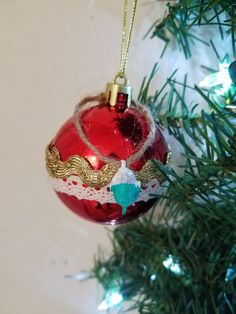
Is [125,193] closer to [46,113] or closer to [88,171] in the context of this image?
[88,171]

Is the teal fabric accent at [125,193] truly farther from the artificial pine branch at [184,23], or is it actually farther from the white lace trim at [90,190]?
the artificial pine branch at [184,23]

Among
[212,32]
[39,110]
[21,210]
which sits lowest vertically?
[21,210]

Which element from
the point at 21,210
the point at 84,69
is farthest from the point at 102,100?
the point at 21,210

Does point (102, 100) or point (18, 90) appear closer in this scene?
point (102, 100)

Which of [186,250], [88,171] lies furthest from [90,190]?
[186,250]

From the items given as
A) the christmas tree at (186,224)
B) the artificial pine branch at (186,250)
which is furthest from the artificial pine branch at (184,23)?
the artificial pine branch at (186,250)

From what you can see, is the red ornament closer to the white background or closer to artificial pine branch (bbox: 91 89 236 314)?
artificial pine branch (bbox: 91 89 236 314)

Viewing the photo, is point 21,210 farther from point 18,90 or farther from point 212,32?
point 212,32
